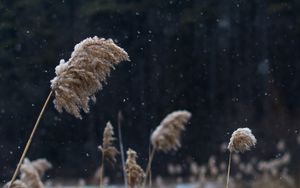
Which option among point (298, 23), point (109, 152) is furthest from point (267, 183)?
point (298, 23)

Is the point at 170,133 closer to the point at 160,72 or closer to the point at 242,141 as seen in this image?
the point at 242,141

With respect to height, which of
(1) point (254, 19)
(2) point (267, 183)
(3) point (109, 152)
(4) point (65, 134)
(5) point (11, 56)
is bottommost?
(3) point (109, 152)

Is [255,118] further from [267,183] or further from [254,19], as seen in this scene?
[267,183]

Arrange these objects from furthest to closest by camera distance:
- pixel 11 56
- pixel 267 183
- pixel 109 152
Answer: pixel 11 56 < pixel 267 183 < pixel 109 152

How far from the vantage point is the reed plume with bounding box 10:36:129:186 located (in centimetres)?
292

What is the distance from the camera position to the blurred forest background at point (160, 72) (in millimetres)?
18406

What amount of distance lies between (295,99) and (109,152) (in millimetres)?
15764

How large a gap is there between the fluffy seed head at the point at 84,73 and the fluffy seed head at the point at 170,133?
388 mm

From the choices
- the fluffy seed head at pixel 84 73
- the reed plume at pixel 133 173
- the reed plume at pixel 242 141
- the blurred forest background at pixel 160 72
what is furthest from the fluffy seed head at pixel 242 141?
the blurred forest background at pixel 160 72

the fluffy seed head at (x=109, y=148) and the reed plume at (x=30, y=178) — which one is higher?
the fluffy seed head at (x=109, y=148)

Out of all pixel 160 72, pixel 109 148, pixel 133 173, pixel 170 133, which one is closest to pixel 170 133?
pixel 170 133

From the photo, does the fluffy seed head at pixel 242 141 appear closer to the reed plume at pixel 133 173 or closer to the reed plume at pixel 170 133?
the reed plume at pixel 170 133

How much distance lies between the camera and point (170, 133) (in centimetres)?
323

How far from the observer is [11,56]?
18328mm
